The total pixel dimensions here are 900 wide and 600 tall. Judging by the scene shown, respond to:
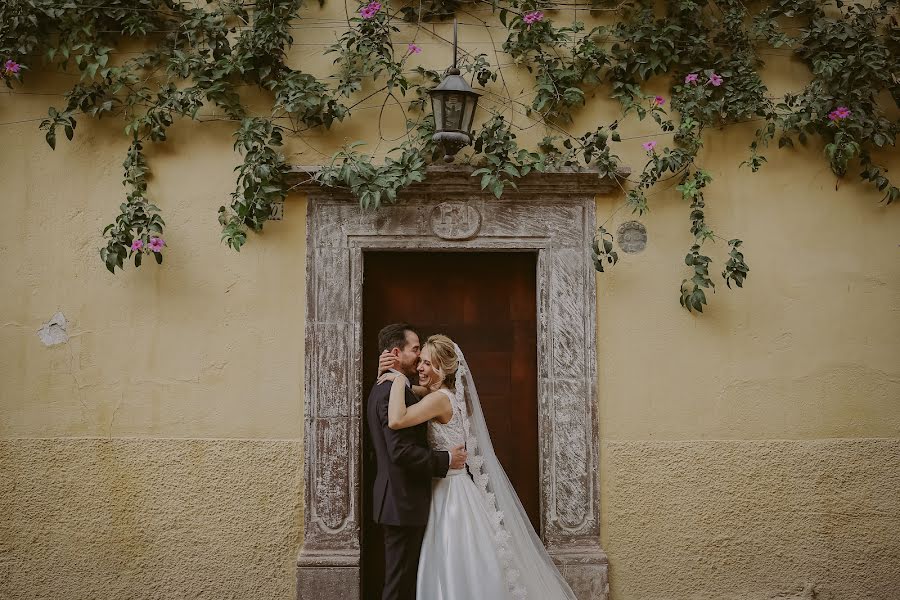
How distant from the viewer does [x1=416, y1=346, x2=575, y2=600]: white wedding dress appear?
12.2 ft

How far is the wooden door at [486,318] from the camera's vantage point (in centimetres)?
467

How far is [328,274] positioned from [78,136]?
175 centimetres

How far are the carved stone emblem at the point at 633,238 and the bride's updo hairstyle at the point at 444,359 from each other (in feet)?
4.07

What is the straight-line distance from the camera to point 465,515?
382 centimetres

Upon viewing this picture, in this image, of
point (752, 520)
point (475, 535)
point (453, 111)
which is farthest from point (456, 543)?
point (453, 111)

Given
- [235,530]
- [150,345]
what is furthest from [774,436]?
[150,345]

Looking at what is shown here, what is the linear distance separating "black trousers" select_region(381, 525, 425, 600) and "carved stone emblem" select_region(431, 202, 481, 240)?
1683 mm

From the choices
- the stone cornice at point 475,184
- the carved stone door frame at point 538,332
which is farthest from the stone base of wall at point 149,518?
the stone cornice at point 475,184

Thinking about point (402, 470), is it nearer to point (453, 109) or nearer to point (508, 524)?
point (508, 524)

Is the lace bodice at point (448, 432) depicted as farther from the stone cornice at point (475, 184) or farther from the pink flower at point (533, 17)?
the pink flower at point (533, 17)

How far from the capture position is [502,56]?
14.9 feet

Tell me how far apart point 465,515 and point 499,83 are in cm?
255

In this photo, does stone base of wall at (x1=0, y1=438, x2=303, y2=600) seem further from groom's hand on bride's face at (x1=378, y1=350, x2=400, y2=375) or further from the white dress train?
the white dress train

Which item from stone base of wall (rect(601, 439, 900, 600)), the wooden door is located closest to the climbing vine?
the wooden door
